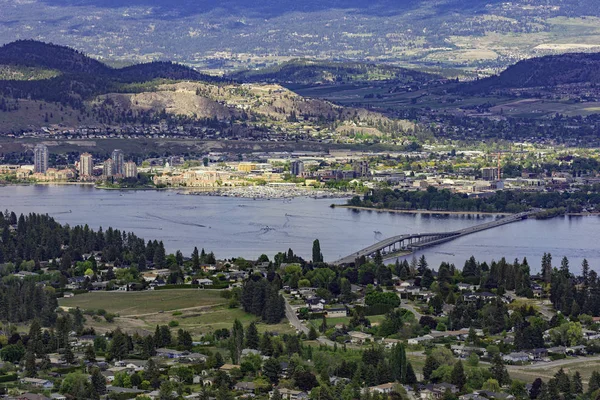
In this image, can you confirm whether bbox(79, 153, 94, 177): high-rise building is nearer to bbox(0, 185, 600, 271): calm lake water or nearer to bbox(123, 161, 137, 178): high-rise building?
bbox(123, 161, 137, 178): high-rise building

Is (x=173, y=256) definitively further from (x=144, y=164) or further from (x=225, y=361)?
(x=144, y=164)

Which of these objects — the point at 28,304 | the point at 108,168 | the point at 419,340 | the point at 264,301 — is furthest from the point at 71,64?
the point at 419,340

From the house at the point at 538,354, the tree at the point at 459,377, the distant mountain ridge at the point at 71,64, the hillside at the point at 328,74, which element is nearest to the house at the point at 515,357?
the house at the point at 538,354

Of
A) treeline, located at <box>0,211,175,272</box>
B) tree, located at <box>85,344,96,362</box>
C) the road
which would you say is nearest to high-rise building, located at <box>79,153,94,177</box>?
treeline, located at <box>0,211,175,272</box>

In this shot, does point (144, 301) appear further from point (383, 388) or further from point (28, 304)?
point (383, 388)

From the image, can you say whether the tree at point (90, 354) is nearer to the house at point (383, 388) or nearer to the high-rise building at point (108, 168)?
the house at point (383, 388)

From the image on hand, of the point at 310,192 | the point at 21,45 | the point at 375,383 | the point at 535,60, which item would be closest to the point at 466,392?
the point at 375,383

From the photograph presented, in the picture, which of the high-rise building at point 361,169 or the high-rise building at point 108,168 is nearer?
the high-rise building at point 361,169
